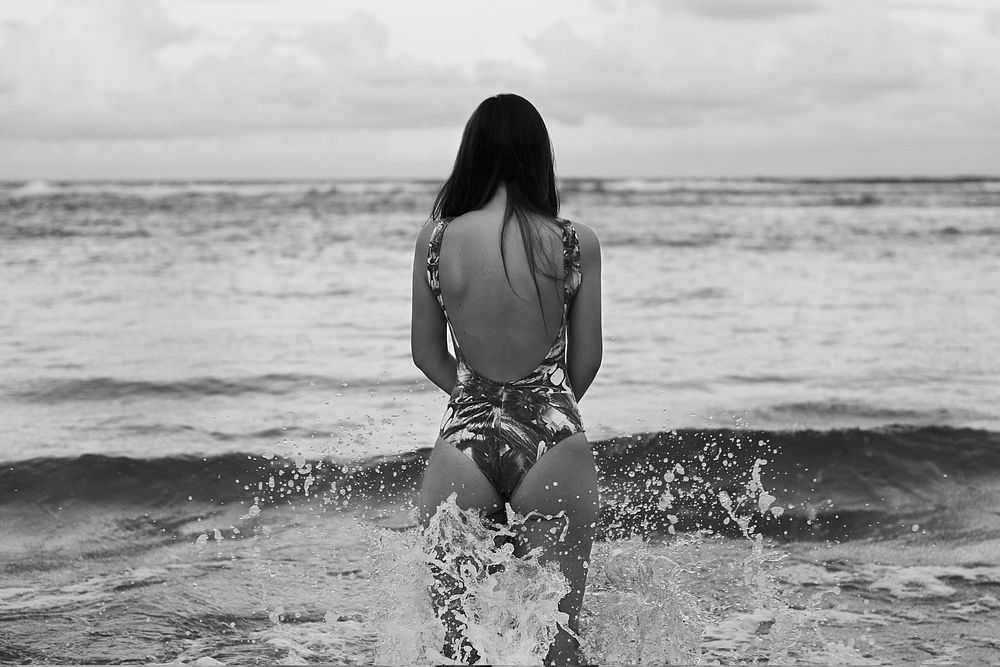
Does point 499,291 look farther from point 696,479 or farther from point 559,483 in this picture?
point 696,479

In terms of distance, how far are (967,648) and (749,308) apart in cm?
863

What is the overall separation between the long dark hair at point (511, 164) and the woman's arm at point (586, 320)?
0.30 ft

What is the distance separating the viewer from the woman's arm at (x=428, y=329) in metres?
2.67

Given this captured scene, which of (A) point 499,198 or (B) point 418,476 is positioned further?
(B) point 418,476

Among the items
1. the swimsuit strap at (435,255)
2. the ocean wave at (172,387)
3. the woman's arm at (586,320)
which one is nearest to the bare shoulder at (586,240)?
the woman's arm at (586,320)

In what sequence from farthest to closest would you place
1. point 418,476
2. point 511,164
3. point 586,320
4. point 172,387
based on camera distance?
point 172,387
point 418,476
point 586,320
point 511,164

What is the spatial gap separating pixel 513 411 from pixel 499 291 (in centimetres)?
32

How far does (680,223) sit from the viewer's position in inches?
1088

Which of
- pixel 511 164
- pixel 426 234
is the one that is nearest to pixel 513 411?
pixel 426 234

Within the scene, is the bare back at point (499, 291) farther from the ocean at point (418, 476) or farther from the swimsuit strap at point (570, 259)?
the ocean at point (418, 476)

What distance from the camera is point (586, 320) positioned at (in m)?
2.68

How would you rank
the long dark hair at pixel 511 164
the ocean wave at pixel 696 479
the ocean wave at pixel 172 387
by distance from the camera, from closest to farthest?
1. the long dark hair at pixel 511 164
2. the ocean wave at pixel 696 479
3. the ocean wave at pixel 172 387

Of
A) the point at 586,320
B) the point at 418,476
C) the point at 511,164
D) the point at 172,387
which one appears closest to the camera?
the point at 511,164

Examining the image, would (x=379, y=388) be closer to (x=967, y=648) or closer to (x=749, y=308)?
(x=967, y=648)
